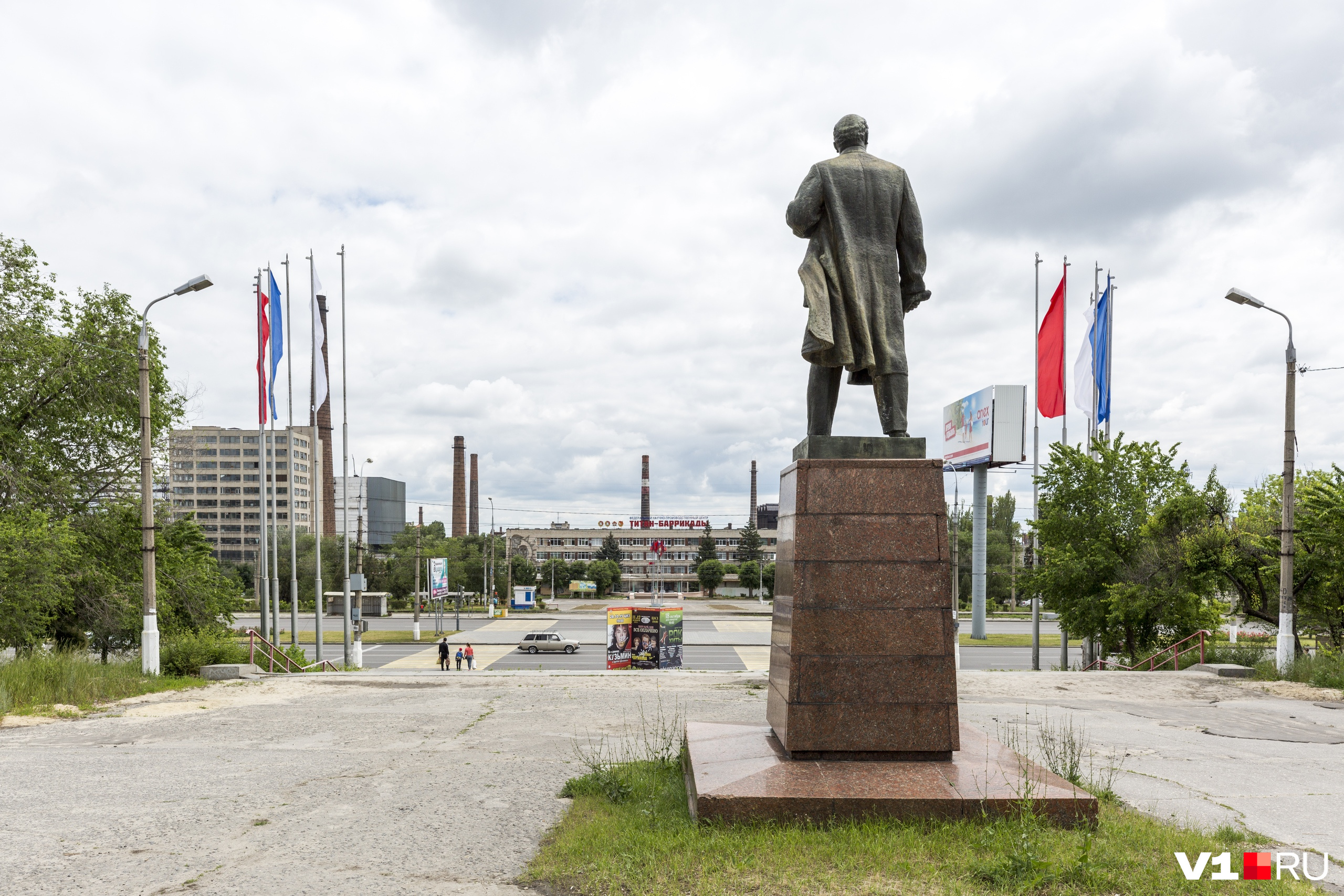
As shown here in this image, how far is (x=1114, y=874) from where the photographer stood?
4391 mm

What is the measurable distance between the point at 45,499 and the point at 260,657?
19.8 ft

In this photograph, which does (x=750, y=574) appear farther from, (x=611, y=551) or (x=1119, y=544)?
(x=1119, y=544)

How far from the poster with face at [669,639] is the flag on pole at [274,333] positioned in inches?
506

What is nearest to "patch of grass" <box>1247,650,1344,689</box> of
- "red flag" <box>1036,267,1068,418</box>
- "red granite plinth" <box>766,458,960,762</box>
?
"red flag" <box>1036,267,1068,418</box>

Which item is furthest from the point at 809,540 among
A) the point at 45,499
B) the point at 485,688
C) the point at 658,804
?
the point at 45,499

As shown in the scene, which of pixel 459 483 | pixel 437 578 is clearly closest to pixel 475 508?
pixel 459 483

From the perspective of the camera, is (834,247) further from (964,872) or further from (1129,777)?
(1129,777)

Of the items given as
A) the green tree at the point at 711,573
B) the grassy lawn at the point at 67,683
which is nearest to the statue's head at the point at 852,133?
the grassy lawn at the point at 67,683

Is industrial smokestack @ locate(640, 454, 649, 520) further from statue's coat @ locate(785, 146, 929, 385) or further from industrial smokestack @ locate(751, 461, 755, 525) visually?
statue's coat @ locate(785, 146, 929, 385)

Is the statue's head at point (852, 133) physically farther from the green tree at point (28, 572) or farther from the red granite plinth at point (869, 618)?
the green tree at point (28, 572)

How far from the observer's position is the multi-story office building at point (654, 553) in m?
110

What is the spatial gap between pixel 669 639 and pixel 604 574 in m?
63.4

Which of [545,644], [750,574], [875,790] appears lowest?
[750,574]

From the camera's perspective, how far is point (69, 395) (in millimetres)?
19797
